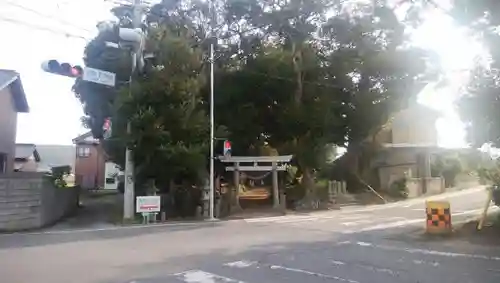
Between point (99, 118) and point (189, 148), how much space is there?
8354mm

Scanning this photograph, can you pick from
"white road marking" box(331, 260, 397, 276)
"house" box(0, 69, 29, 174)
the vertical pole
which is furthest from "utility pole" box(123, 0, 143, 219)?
"white road marking" box(331, 260, 397, 276)

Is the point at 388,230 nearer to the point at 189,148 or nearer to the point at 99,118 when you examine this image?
the point at 189,148

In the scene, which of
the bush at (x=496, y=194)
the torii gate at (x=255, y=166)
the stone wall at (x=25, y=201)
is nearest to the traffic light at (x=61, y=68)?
the stone wall at (x=25, y=201)

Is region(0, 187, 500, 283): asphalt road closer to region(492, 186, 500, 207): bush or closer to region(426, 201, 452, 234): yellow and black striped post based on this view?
region(426, 201, 452, 234): yellow and black striped post

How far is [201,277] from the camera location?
7.59 metres

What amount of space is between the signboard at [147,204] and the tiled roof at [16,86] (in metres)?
9.88

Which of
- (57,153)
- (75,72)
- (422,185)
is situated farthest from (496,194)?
(57,153)

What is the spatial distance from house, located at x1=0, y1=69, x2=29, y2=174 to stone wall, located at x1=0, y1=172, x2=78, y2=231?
613 cm

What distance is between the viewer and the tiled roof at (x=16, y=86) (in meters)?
22.9

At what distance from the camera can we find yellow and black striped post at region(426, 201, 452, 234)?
41.9ft

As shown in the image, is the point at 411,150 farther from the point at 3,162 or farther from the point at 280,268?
the point at 280,268

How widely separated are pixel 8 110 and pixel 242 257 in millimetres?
19037

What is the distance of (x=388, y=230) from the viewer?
571 inches

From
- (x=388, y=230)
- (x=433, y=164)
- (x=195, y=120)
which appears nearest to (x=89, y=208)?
(x=195, y=120)
